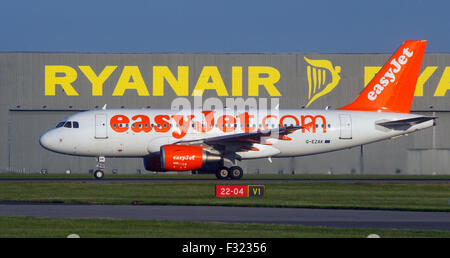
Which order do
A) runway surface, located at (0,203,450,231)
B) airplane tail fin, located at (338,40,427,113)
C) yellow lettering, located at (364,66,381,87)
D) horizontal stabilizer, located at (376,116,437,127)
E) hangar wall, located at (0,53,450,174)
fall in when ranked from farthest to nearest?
yellow lettering, located at (364,66,381,87), hangar wall, located at (0,53,450,174), airplane tail fin, located at (338,40,427,113), horizontal stabilizer, located at (376,116,437,127), runway surface, located at (0,203,450,231)

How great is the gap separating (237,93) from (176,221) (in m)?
34.6

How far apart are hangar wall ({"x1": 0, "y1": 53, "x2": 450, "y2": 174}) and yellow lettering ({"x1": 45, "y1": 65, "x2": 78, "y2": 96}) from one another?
0.24ft

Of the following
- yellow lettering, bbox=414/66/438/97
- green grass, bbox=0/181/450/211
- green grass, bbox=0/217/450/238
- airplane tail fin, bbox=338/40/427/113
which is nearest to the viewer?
green grass, bbox=0/217/450/238

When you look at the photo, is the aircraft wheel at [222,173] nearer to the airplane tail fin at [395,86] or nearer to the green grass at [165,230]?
the airplane tail fin at [395,86]

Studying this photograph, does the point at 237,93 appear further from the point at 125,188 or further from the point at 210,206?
the point at 210,206

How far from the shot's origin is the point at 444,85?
54.6 m

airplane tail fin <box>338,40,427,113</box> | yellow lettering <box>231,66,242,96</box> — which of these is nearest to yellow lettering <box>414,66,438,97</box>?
airplane tail fin <box>338,40,427,113</box>

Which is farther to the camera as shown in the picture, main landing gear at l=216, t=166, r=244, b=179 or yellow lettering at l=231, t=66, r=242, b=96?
yellow lettering at l=231, t=66, r=242, b=96

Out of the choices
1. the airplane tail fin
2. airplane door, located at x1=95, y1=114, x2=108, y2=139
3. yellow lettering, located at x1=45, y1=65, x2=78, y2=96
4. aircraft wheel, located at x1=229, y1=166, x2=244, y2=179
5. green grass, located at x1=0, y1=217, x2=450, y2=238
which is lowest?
green grass, located at x1=0, y1=217, x2=450, y2=238

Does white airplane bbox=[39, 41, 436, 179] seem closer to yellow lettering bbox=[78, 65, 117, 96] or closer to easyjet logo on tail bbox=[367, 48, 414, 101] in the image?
easyjet logo on tail bbox=[367, 48, 414, 101]

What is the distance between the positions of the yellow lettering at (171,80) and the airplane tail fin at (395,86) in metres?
13.7

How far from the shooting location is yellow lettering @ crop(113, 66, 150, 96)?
53.3 meters

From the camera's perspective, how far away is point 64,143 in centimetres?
4047
